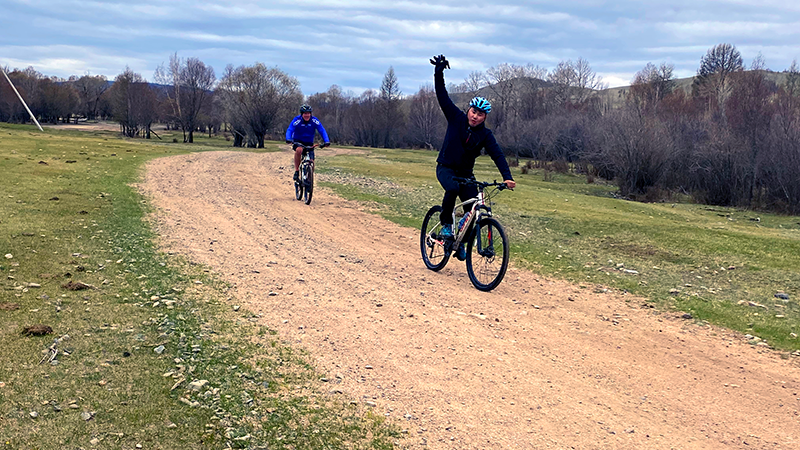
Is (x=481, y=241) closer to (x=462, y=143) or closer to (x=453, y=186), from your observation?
(x=453, y=186)

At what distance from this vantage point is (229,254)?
30.1ft

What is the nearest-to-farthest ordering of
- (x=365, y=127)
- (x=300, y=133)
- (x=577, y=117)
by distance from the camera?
(x=300, y=133) < (x=577, y=117) < (x=365, y=127)

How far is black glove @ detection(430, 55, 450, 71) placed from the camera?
8039 mm

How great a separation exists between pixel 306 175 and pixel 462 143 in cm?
806

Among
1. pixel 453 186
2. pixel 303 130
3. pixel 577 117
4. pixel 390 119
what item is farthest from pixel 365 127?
pixel 453 186

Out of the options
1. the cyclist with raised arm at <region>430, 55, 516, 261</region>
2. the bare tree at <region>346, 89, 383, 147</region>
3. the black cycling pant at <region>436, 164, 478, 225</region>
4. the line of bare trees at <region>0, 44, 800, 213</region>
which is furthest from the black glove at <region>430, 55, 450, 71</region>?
the bare tree at <region>346, 89, 383, 147</region>

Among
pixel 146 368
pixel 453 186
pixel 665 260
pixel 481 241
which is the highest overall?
pixel 453 186

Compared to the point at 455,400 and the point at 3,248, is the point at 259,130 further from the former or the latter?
the point at 455,400

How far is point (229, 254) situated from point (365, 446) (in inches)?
231

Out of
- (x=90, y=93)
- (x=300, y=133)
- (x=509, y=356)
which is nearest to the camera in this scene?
(x=509, y=356)

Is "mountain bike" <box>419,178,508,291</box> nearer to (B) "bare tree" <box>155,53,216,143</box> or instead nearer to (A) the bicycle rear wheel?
(A) the bicycle rear wheel

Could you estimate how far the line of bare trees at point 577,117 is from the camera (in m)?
31.2

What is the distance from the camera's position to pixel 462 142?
7980mm

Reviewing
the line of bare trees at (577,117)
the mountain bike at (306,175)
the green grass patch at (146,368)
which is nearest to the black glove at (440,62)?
the green grass patch at (146,368)
